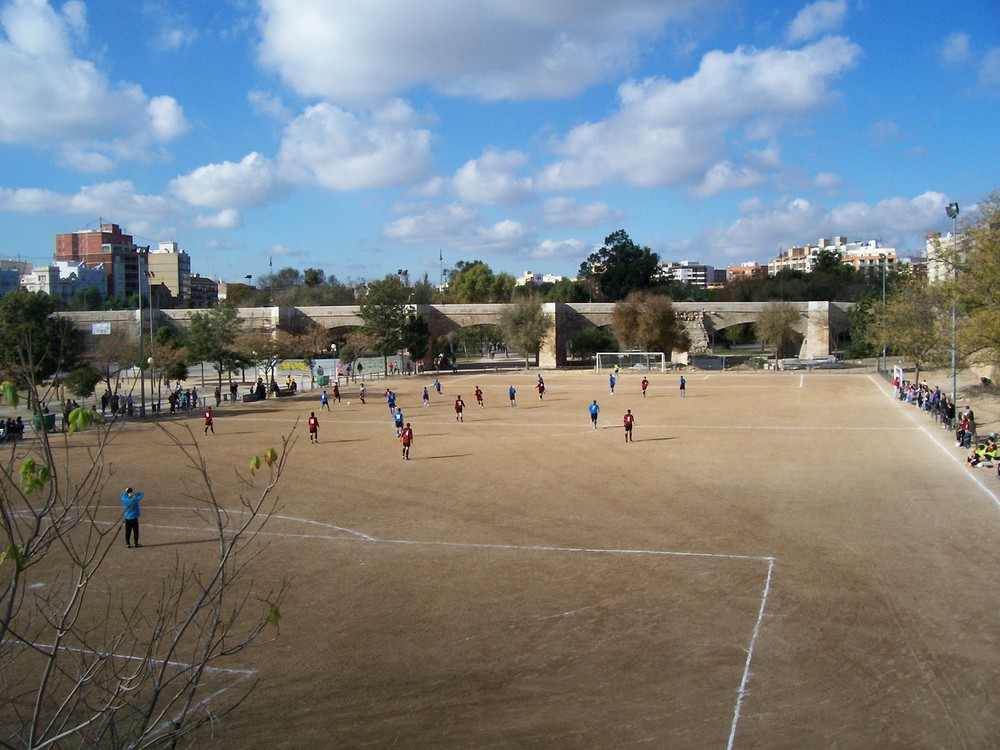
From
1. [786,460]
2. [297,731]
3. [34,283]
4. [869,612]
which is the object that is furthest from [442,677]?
[34,283]

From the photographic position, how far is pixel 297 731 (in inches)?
349

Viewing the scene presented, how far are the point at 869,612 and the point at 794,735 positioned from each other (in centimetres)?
411

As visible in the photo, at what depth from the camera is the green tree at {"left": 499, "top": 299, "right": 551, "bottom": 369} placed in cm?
7419

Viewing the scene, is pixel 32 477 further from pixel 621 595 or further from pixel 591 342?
pixel 591 342

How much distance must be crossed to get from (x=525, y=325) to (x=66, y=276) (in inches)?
3701

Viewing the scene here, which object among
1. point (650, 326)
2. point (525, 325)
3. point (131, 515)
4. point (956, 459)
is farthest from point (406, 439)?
point (650, 326)

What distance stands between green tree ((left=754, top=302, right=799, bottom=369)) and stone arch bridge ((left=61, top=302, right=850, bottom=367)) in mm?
→ 2800

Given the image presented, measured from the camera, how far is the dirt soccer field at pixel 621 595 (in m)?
9.07

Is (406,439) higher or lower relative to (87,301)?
lower

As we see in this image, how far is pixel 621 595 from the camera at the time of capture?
42.1ft

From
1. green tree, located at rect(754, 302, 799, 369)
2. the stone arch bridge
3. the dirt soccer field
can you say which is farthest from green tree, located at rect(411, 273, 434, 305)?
the dirt soccer field

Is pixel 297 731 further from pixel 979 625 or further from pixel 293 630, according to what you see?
pixel 979 625

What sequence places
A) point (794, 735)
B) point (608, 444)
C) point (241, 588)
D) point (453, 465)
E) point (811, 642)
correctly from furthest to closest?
point (608, 444)
point (453, 465)
point (241, 588)
point (811, 642)
point (794, 735)

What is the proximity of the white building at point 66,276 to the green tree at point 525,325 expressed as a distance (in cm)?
8395
